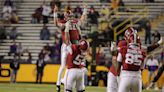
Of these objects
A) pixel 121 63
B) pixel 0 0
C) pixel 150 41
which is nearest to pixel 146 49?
pixel 121 63

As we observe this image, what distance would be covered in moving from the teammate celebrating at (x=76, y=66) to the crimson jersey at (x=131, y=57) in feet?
6.11

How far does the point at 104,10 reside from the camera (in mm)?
26953

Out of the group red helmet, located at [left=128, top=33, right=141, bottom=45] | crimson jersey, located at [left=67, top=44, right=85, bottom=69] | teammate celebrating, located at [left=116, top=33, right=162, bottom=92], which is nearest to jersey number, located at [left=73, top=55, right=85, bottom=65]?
crimson jersey, located at [left=67, top=44, right=85, bottom=69]

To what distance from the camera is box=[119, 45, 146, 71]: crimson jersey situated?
10359mm

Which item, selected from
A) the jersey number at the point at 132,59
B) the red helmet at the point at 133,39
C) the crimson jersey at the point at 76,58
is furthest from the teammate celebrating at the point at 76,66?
the jersey number at the point at 132,59

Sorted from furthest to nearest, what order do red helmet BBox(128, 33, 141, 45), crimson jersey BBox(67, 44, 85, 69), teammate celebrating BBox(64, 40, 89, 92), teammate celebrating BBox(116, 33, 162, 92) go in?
crimson jersey BBox(67, 44, 85, 69), teammate celebrating BBox(64, 40, 89, 92), red helmet BBox(128, 33, 141, 45), teammate celebrating BBox(116, 33, 162, 92)

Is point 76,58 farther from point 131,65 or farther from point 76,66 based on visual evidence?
point 131,65

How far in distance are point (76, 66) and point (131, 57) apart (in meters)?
2.22

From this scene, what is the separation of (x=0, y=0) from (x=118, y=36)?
886 cm

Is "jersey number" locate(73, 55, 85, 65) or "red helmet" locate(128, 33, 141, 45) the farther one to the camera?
"jersey number" locate(73, 55, 85, 65)

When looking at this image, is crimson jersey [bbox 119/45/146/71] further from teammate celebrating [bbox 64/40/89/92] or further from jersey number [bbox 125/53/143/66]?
teammate celebrating [bbox 64/40/89/92]

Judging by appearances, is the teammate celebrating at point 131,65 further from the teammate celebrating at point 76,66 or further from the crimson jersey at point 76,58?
the crimson jersey at point 76,58

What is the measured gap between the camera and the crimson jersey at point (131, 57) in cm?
1036

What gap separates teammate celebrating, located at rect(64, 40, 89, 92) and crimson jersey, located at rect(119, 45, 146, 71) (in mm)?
1863
